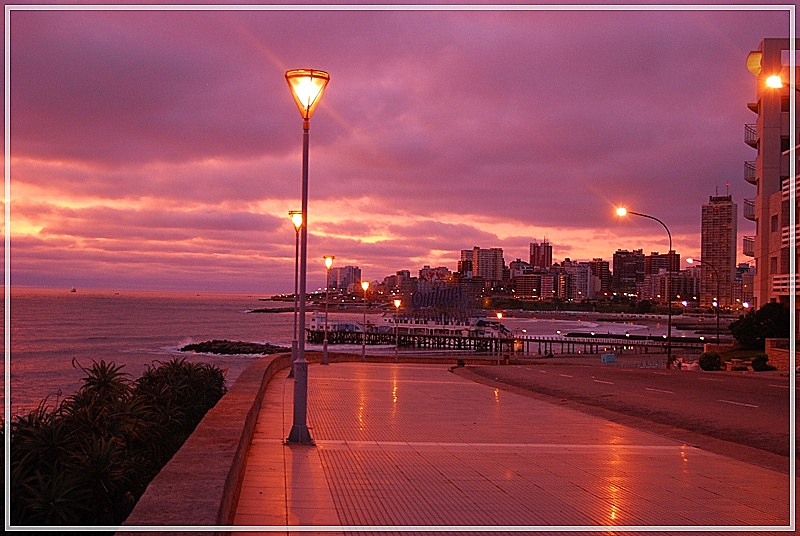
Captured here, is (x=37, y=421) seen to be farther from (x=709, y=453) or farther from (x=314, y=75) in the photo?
(x=709, y=453)

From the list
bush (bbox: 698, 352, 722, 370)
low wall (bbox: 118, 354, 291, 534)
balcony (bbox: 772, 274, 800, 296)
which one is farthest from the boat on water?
low wall (bbox: 118, 354, 291, 534)

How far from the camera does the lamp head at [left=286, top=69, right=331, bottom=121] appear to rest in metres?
11.0

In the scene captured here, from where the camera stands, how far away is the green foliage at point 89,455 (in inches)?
289

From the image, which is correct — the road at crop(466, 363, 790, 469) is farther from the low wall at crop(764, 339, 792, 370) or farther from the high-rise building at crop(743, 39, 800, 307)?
the high-rise building at crop(743, 39, 800, 307)

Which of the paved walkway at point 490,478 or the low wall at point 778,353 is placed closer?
the paved walkway at point 490,478

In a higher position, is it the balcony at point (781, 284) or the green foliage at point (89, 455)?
the balcony at point (781, 284)

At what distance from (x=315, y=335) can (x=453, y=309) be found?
35.6 m

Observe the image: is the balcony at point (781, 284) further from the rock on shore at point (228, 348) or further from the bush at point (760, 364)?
the rock on shore at point (228, 348)

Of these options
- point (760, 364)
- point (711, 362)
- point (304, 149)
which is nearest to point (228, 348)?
point (711, 362)

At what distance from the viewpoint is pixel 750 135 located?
205 feet

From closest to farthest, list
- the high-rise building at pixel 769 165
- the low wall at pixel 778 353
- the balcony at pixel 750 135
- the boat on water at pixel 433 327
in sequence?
the low wall at pixel 778 353
the high-rise building at pixel 769 165
the balcony at pixel 750 135
the boat on water at pixel 433 327

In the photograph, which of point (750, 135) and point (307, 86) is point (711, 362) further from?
point (307, 86)

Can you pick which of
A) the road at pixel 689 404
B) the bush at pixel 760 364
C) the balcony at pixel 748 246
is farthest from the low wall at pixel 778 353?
the balcony at pixel 748 246

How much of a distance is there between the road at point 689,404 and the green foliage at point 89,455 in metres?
8.63
